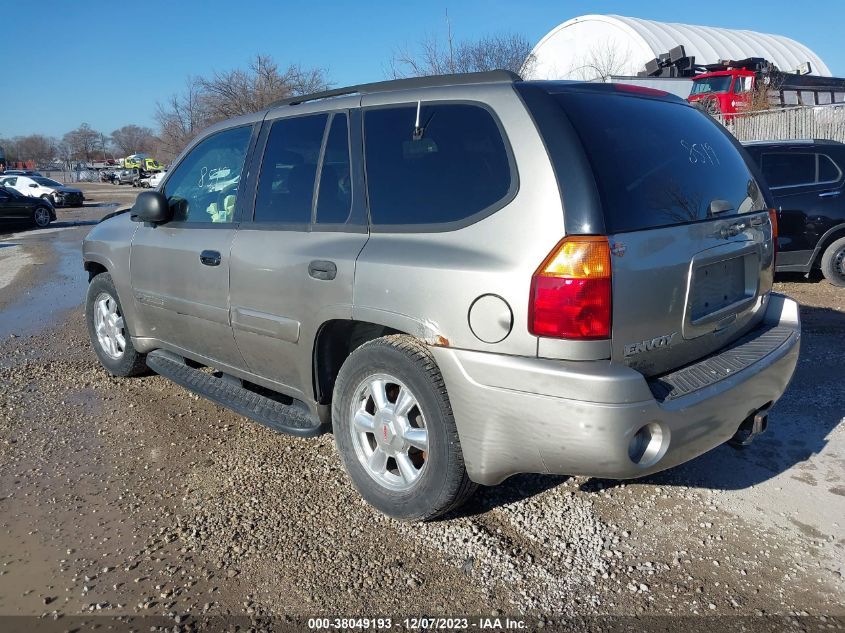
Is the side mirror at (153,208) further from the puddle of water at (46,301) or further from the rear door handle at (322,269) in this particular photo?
the puddle of water at (46,301)

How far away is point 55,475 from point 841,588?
3.88 metres

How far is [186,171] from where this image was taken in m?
4.65

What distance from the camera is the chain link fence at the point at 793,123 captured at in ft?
53.5

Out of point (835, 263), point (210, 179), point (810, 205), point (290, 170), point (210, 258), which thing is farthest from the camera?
point (835, 263)

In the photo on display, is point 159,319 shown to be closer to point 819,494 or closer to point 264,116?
point 264,116

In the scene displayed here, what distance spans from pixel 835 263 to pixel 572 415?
7063 millimetres

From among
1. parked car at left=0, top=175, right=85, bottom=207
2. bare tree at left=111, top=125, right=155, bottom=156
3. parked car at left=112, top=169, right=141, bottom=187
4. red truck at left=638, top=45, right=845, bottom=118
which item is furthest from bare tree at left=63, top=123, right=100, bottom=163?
red truck at left=638, top=45, right=845, bottom=118

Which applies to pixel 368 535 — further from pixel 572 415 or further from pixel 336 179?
pixel 336 179

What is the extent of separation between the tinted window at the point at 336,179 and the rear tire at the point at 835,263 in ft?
22.6

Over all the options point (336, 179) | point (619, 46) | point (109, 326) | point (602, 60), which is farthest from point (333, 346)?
point (619, 46)

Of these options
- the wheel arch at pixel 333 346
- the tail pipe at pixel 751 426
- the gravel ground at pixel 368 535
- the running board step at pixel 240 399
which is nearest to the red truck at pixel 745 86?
the gravel ground at pixel 368 535

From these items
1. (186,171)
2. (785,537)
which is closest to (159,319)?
(186,171)

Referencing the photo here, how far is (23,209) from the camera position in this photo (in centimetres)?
2100

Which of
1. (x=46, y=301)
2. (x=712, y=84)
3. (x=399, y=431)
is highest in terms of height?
(x=712, y=84)
